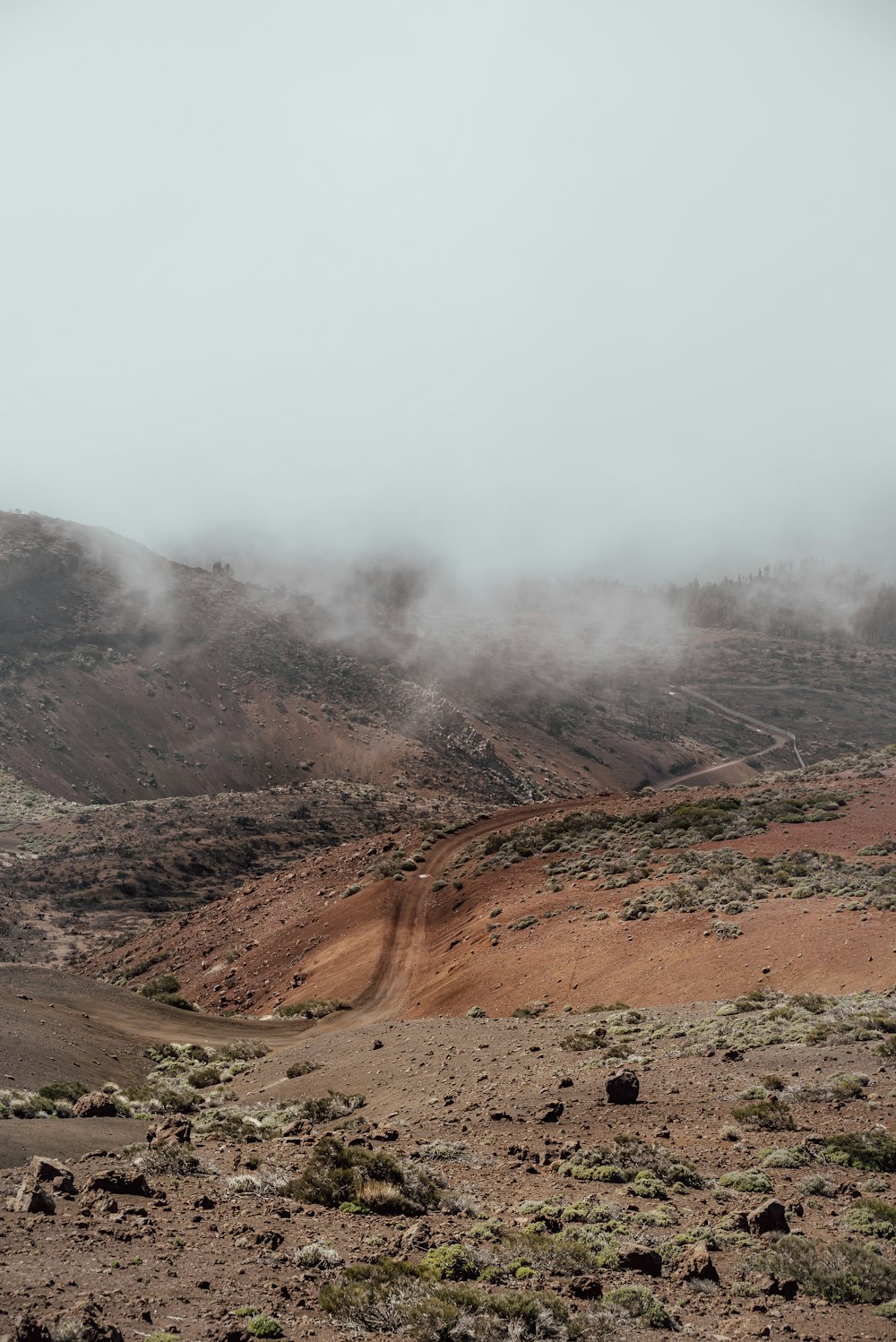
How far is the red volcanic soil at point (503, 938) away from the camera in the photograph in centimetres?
2402

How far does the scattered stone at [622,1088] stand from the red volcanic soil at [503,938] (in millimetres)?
8943

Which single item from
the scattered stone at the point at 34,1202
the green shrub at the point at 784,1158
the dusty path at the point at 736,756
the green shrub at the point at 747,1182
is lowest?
the dusty path at the point at 736,756

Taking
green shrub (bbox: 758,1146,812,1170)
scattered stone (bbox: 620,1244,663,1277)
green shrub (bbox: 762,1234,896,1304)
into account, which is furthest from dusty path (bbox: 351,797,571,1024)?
green shrub (bbox: 762,1234,896,1304)

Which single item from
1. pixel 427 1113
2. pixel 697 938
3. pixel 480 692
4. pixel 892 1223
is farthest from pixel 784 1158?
pixel 480 692

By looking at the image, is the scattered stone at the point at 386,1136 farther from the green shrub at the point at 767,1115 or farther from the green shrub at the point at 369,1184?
the green shrub at the point at 767,1115

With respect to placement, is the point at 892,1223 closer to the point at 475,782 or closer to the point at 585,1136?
the point at 585,1136

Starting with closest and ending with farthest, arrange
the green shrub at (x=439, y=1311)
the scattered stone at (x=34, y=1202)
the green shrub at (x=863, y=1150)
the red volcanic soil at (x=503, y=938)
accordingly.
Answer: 1. the green shrub at (x=439, y=1311)
2. the scattered stone at (x=34, y=1202)
3. the green shrub at (x=863, y=1150)
4. the red volcanic soil at (x=503, y=938)

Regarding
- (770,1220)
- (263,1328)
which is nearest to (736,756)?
(770,1220)

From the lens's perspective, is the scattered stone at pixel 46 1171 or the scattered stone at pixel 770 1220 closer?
the scattered stone at pixel 770 1220

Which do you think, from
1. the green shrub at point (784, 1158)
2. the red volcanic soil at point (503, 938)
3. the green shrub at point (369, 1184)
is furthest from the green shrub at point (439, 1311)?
the red volcanic soil at point (503, 938)

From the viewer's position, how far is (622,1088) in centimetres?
1444

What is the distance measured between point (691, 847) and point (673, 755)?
9917 cm

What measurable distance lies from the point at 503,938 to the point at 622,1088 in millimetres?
18128

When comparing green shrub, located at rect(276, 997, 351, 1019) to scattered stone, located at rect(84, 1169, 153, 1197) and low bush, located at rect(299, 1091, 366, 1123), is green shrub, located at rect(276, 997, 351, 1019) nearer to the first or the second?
low bush, located at rect(299, 1091, 366, 1123)
